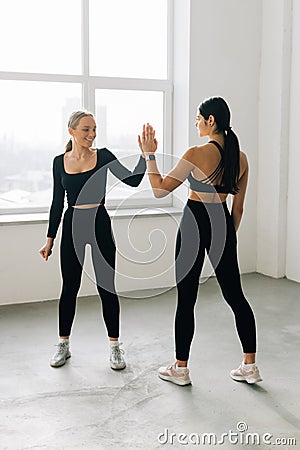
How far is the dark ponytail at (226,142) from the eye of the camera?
3.04m

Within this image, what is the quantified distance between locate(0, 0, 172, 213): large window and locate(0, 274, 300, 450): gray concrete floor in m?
1.14

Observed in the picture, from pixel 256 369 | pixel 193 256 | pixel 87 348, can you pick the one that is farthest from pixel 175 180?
pixel 87 348

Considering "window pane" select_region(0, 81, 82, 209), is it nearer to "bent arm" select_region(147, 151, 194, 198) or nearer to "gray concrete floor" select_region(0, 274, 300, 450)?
"gray concrete floor" select_region(0, 274, 300, 450)

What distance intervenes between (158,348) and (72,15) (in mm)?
2781

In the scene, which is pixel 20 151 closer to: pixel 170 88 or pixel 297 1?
pixel 170 88

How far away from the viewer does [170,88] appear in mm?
5590

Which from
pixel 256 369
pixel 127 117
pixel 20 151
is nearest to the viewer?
pixel 256 369

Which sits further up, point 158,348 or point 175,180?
point 175,180

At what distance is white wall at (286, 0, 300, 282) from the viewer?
17.5 ft

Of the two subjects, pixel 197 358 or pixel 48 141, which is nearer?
pixel 197 358

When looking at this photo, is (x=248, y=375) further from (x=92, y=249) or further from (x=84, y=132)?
(x=84, y=132)

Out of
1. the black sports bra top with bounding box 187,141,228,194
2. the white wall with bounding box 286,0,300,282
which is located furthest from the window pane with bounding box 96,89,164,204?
the black sports bra top with bounding box 187,141,228,194

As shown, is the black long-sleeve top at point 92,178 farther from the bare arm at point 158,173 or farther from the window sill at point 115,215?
the window sill at point 115,215

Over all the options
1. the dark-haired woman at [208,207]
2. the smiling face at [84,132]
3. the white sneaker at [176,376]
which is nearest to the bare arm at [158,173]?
the dark-haired woman at [208,207]
